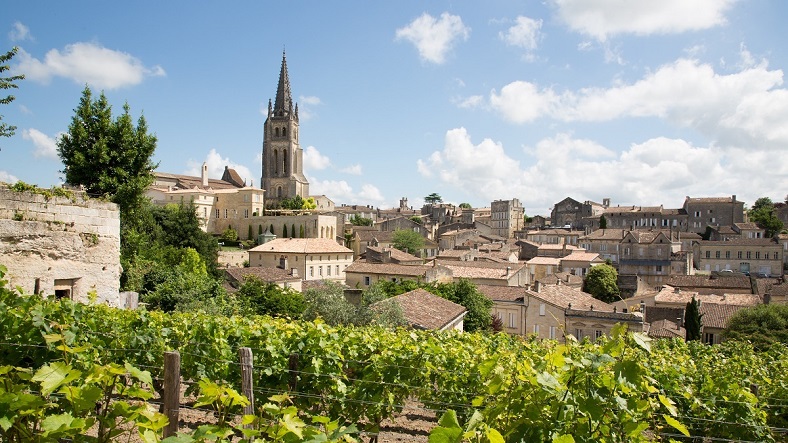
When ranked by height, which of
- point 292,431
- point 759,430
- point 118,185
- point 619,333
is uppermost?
point 118,185

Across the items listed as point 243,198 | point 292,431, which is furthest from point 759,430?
point 243,198

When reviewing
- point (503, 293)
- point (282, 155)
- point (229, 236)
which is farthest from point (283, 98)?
point (503, 293)

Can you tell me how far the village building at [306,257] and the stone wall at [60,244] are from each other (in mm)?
34223

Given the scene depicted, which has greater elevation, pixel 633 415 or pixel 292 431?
pixel 292 431

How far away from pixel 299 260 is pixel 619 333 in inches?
1841

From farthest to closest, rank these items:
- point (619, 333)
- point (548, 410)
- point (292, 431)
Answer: point (548, 410) → point (619, 333) → point (292, 431)

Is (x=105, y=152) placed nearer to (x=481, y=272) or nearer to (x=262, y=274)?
(x=262, y=274)

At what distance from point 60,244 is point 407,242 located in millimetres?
60362

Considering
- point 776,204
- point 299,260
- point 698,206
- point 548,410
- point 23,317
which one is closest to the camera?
point 548,410

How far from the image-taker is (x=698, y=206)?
277 ft

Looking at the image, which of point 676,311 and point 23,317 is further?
point 676,311

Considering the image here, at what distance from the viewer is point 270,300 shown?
25.7 meters

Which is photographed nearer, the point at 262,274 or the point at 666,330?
the point at 666,330

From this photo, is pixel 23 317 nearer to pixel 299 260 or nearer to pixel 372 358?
pixel 372 358
